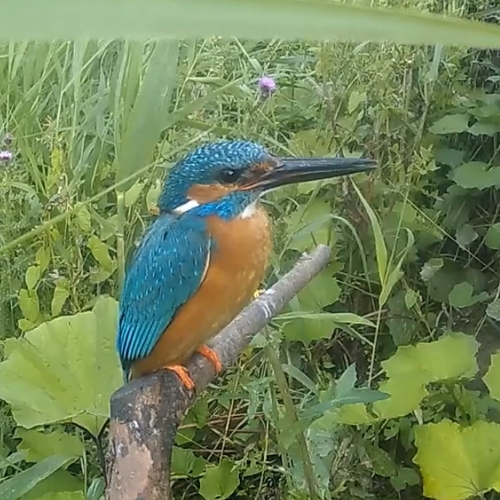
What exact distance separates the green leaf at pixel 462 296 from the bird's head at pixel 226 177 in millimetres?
703

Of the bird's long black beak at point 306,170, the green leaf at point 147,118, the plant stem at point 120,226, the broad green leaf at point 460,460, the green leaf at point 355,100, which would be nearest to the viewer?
the green leaf at point 147,118

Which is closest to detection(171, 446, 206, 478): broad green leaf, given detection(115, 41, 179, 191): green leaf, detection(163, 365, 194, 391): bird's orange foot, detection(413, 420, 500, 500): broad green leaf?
detection(413, 420, 500, 500): broad green leaf

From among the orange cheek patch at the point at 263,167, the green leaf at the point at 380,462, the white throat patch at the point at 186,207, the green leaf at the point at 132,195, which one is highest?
the orange cheek patch at the point at 263,167

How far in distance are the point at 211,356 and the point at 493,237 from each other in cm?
73

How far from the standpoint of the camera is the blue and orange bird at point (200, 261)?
0.93 m

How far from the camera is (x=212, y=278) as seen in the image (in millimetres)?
933

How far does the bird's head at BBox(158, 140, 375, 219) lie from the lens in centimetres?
91

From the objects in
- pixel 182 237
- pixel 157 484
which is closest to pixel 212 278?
pixel 182 237

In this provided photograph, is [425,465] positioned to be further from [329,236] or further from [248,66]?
[248,66]

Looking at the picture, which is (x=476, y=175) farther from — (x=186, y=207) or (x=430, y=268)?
(x=186, y=207)

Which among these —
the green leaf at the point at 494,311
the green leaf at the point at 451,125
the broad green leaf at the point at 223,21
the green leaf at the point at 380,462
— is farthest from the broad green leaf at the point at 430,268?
the broad green leaf at the point at 223,21

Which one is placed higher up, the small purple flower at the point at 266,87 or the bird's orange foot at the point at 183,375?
the small purple flower at the point at 266,87

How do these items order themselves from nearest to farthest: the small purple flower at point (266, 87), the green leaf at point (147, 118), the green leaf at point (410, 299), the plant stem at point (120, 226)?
the green leaf at point (147, 118), the plant stem at point (120, 226), the small purple flower at point (266, 87), the green leaf at point (410, 299)

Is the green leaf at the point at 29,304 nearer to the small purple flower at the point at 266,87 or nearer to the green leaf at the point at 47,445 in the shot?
the green leaf at the point at 47,445
